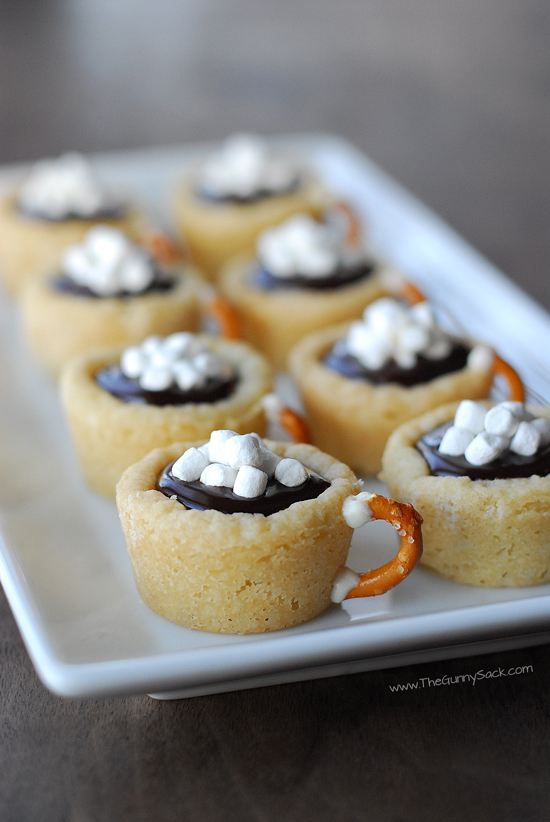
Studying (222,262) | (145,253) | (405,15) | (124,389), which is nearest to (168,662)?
(124,389)

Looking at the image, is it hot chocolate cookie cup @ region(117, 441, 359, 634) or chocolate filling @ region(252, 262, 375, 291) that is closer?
hot chocolate cookie cup @ region(117, 441, 359, 634)

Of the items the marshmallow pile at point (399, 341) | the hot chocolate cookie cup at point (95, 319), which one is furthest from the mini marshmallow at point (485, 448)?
the hot chocolate cookie cup at point (95, 319)

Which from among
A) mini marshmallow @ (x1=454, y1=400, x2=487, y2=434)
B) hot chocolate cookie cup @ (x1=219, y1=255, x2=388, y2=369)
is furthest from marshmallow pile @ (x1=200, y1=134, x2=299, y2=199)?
mini marshmallow @ (x1=454, y1=400, x2=487, y2=434)

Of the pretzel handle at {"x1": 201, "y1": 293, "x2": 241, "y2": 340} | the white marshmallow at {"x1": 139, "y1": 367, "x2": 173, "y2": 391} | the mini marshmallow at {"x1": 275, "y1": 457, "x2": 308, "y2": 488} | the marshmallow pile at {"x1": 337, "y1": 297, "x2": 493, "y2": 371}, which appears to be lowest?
the pretzel handle at {"x1": 201, "y1": 293, "x2": 241, "y2": 340}

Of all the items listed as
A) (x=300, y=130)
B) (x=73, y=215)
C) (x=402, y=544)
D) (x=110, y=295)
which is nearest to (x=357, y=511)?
(x=402, y=544)

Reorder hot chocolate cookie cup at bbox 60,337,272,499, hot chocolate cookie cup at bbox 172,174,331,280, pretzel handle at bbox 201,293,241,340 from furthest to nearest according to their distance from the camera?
1. hot chocolate cookie cup at bbox 172,174,331,280
2. pretzel handle at bbox 201,293,241,340
3. hot chocolate cookie cup at bbox 60,337,272,499

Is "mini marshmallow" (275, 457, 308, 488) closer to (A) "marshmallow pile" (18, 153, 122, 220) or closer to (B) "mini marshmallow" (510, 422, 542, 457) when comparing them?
(B) "mini marshmallow" (510, 422, 542, 457)

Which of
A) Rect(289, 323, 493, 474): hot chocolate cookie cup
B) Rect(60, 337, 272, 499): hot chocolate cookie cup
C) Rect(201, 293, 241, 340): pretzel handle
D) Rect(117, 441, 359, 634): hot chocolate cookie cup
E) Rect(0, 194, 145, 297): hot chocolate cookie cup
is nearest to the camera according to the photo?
Rect(117, 441, 359, 634): hot chocolate cookie cup

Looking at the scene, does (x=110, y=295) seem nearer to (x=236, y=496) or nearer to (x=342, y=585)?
(x=236, y=496)
